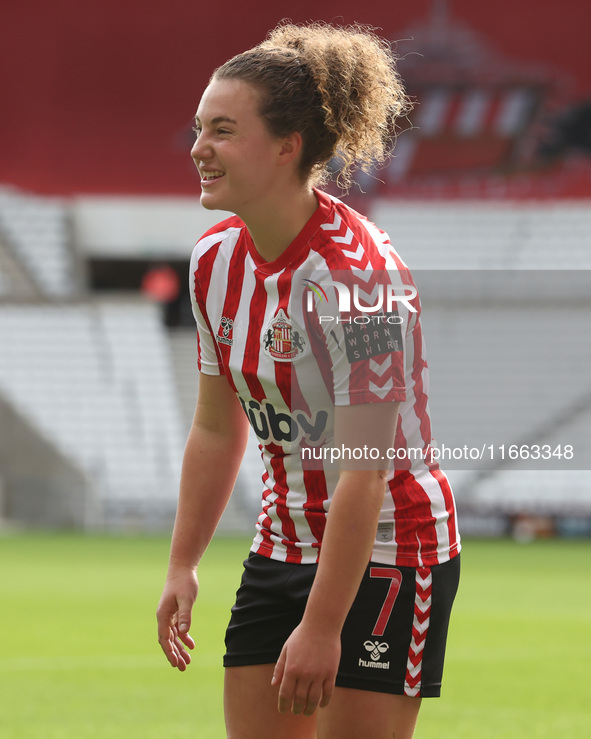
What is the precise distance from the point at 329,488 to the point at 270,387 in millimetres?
217

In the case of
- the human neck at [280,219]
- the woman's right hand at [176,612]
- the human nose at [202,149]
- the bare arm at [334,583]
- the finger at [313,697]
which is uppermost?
the human nose at [202,149]

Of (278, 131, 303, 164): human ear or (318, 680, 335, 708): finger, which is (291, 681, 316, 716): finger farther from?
(278, 131, 303, 164): human ear

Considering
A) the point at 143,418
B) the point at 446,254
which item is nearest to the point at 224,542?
the point at 143,418

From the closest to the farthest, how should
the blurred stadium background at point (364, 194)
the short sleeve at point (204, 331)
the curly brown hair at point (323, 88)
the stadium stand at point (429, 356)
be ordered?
the curly brown hair at point (323, 88) < the short sleeve at point (204, 331) < the stadium stand at point (429, 356) < the blurred stadium background at point (364, 194)

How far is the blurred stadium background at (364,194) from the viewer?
717 inches

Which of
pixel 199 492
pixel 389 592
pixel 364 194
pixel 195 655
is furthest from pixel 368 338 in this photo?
pixel 364 194

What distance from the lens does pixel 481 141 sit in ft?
61.8

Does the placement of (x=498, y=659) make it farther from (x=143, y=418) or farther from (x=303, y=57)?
(x=143, y=418)

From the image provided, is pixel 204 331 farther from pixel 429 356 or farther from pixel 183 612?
pixel 429 356

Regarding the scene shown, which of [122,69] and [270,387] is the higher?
[270,387]

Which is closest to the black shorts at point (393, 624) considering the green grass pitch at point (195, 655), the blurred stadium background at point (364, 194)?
the green grass pitch at point (195, 655)

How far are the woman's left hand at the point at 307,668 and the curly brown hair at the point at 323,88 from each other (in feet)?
2.62

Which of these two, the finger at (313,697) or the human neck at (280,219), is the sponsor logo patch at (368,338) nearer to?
the human neck at (280,219)

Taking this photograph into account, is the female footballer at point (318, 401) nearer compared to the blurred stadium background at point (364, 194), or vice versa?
the female footballer at point (318, 401)
